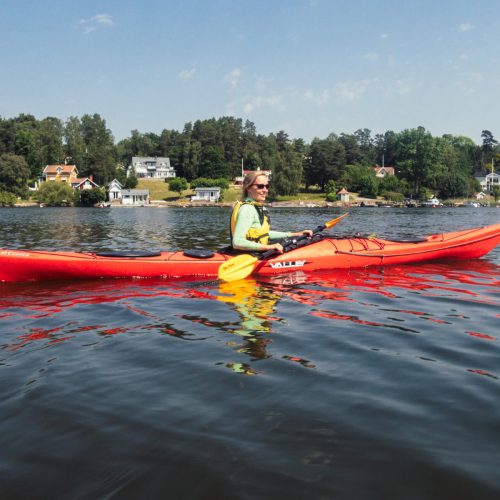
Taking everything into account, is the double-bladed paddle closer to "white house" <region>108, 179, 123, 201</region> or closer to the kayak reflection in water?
the kayak reflection in water

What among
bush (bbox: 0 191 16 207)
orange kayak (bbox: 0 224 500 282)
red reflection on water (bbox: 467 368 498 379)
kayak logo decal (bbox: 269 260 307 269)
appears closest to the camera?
red reflection on water (bbox: 467 368 498 379)

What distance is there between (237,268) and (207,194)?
260 feet

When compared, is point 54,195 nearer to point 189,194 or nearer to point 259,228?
point 189,194

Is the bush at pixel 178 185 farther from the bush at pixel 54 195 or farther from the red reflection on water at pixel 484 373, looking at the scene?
the red reflection on water at pixel 484 373

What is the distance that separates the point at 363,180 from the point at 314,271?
8540cm

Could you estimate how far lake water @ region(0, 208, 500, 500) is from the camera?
2.50 meters

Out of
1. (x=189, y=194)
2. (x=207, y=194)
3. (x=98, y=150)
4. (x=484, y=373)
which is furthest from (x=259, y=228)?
(x=98, y=150)

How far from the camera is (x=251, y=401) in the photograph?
3359 millimetres

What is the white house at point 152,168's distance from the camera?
4336 inches

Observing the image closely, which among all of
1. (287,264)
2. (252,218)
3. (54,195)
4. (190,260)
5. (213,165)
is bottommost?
(287,264)

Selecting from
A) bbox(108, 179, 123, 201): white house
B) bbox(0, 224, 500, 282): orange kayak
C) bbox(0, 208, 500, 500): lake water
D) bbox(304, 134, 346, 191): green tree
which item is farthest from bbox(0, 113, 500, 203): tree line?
bbox(0, 208, 500, 500): lake water

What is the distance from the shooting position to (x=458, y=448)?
2748 millimetres

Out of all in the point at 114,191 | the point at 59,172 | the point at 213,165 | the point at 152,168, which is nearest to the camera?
the point at 114,191

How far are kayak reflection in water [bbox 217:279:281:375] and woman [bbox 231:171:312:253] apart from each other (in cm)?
63
